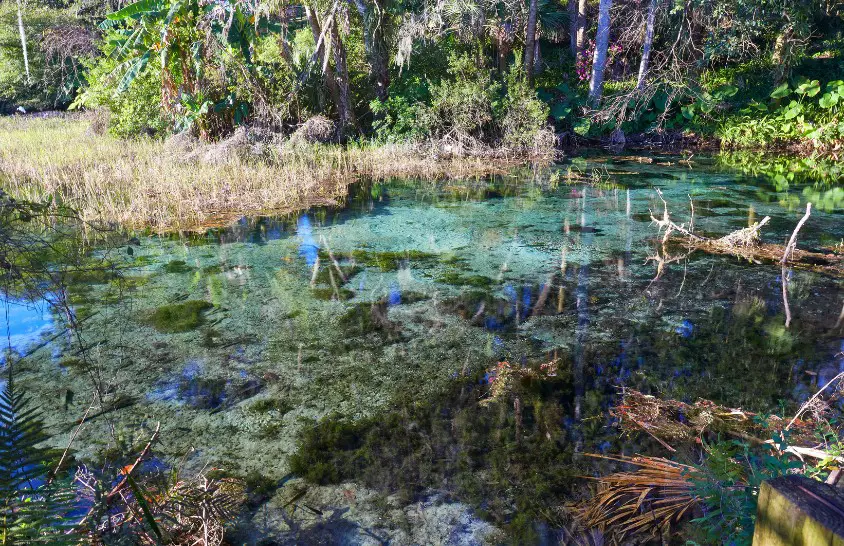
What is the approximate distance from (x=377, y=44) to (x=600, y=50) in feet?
15.3

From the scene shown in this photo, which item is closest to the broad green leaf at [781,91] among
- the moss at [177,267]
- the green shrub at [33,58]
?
the moss at [177,267]

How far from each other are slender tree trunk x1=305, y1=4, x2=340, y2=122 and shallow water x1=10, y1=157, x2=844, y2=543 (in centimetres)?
619

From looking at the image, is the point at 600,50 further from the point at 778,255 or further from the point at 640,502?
the point at 640,502

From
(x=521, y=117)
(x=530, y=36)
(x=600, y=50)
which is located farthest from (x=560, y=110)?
(x=521, y=117)

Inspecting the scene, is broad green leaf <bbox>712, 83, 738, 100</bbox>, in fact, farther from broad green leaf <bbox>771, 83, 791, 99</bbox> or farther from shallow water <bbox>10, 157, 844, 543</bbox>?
shallow water <bbox>10, 157, 844, 543</bbox>

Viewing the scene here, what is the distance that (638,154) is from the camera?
1284 cm

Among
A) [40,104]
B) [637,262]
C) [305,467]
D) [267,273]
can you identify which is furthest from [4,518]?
[40,104]

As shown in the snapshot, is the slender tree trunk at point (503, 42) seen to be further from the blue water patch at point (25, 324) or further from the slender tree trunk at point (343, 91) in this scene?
the blue water patch at point (25, 324)

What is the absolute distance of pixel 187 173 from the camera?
348 inches

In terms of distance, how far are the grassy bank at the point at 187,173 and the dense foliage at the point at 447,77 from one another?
102 centimetres

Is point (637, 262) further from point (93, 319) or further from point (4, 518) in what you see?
point (4, 518)

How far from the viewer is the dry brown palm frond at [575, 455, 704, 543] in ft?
7.99

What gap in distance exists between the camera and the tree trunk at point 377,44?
11.5m

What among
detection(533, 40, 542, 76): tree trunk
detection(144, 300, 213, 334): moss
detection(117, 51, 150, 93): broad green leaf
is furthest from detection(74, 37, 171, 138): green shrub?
detection(144, 300, 213, 334): moss
